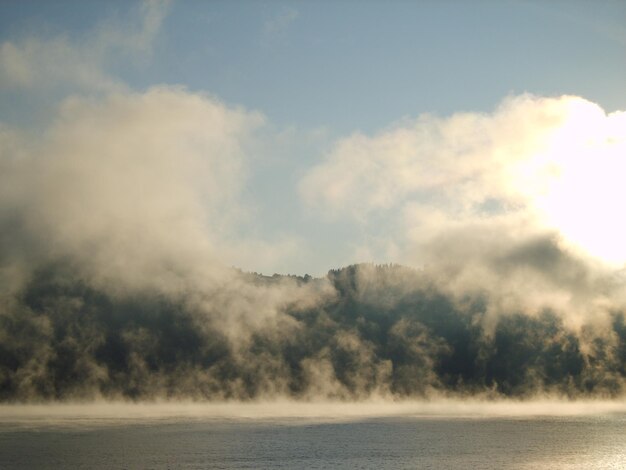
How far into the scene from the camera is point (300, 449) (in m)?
150

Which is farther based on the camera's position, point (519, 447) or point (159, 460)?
point (519, 447)

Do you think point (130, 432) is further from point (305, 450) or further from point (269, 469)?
point (269, 469)

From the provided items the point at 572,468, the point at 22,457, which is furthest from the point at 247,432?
the point at 572,468

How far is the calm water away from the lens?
12794 centimetres

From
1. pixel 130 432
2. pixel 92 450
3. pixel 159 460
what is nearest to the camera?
pixel 159 460

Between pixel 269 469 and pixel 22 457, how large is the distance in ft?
163

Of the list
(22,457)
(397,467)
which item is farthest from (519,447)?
(22,457)

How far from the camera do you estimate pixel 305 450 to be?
148125 mm

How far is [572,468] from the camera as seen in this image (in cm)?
12762

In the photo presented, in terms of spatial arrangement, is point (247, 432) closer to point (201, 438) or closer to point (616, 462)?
point (201, 438)

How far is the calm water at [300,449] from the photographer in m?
128

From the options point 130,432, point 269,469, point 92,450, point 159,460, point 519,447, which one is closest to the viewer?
point 269,469

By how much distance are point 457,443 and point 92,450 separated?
83.8 m

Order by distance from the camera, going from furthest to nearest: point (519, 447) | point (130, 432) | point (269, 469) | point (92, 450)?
point (130, 432) → point (519, 447) → point (92, 450) → point (269, 469)
